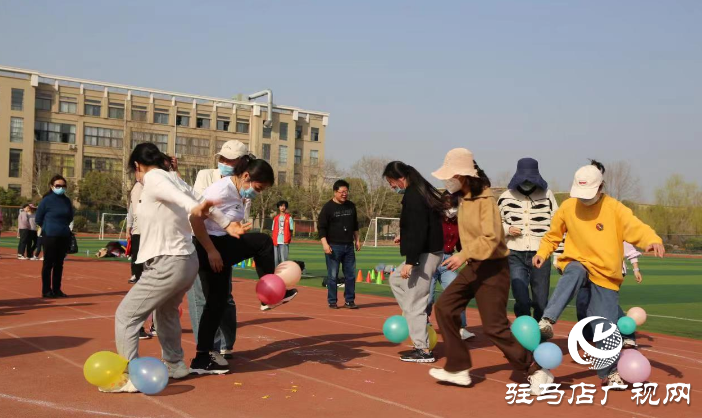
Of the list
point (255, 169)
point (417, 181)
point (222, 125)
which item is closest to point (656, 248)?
point (417, 181)

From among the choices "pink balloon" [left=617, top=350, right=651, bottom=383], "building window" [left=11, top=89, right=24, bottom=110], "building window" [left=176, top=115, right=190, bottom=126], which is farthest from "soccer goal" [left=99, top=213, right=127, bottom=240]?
"pink balloon" [left=617, top=350, right=651, bottom=383]

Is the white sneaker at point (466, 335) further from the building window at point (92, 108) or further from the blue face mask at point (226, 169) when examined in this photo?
the building window at point (92, 108)

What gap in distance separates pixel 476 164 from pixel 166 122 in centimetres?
8510

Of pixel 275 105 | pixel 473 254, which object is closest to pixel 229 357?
pixel 473 254

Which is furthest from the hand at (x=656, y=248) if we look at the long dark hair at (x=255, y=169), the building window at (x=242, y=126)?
the building window at (x=242, y=126)

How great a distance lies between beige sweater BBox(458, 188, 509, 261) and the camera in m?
6.50

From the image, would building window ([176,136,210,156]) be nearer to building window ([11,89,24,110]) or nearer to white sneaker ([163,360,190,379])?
building window ([11,89,24,110])

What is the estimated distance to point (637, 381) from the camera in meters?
6.45

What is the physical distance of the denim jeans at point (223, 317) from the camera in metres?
7.29

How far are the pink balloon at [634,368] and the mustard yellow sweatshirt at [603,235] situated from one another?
2.09 feet

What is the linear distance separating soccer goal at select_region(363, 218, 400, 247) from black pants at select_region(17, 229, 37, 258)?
34.2m

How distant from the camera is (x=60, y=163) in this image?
8094 centimetres

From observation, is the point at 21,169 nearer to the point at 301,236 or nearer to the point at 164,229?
the point at 301,236

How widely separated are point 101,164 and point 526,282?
79641mm
